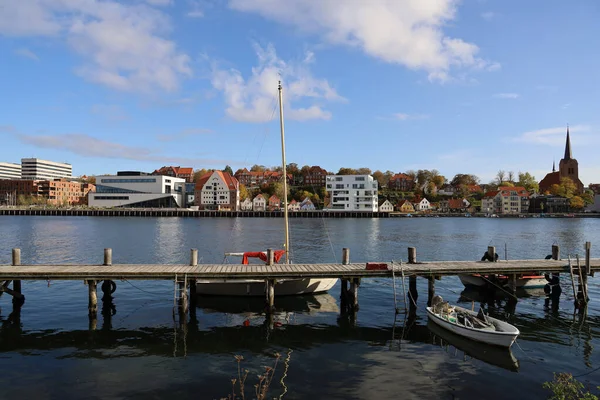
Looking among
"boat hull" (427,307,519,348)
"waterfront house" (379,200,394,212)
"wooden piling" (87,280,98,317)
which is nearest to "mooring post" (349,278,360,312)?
"boat hull" (427,307,519,348)

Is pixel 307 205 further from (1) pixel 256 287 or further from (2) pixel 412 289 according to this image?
(1) pixel 256 287

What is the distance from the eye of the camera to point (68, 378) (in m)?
13.7

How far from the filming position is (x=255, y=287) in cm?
2367

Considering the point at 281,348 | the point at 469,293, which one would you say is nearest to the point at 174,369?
the point at 281,348

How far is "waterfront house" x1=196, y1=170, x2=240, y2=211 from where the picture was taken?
188 metres

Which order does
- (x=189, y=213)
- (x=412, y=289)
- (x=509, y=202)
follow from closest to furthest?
(x=412, y=289)
(x=189, y=213)
(x=509, y=202)

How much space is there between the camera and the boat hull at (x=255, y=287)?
76.4 feet

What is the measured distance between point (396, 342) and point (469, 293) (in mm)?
12295

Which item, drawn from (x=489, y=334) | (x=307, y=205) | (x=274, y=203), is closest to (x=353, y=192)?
(x=307, y=205)

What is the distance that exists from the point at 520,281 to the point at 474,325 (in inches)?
495

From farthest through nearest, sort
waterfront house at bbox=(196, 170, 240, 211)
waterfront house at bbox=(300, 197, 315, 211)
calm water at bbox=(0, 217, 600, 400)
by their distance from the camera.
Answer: waterfront house at bbox=(300, 197, 315, 211) → waterfront house at bbox=(196, 170, 240, 211) → calm water at bbox=(0, 217, 600, 400)

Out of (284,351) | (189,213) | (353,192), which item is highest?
(353,192)

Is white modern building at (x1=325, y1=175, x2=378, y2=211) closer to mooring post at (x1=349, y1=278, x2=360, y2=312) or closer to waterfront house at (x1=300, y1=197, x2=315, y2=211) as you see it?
waterfront house at (x1=300, y1=197, x2=315, y2=211)

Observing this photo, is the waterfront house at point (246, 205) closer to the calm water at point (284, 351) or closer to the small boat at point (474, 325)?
the calm water at point (284, 351)
